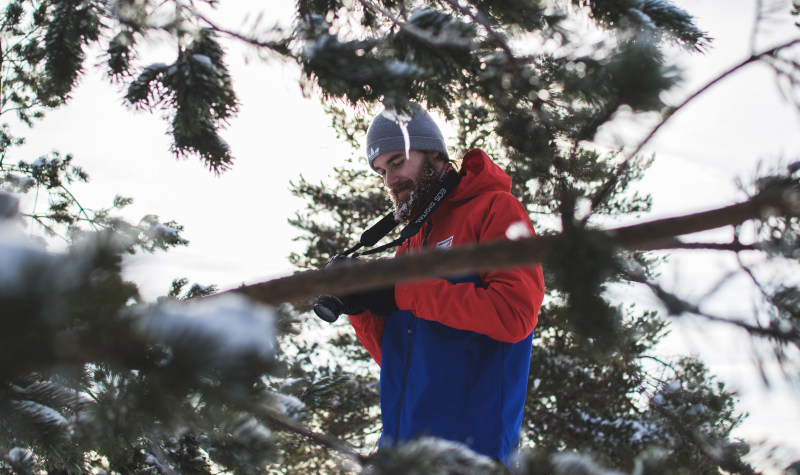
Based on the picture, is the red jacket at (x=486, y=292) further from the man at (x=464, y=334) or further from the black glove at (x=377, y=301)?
the black glove at (x=377, y=301)

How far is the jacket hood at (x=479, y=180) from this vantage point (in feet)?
7.59

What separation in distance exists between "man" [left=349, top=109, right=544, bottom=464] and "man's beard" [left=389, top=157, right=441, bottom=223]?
8.5 inches

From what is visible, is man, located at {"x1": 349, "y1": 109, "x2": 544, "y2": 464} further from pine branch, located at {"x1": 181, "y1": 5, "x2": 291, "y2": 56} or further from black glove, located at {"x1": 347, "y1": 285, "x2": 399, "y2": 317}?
pine branch, located at {"x1": 181, "y1": 5, "x2": 291, "y2": 56}

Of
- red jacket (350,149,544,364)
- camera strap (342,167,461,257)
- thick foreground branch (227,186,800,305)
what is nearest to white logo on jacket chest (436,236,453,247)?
red jacket (350,149,544,364)

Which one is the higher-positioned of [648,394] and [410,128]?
[410,128]

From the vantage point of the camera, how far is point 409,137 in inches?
107

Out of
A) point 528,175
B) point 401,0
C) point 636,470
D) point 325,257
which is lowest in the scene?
point 636,470

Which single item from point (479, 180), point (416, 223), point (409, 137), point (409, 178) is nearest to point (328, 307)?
point (416, 223)

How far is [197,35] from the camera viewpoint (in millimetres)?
1854

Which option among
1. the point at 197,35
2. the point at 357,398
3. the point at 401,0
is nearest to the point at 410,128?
the point at 401,0

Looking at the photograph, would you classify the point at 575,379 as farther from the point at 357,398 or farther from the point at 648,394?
the point at 648,394

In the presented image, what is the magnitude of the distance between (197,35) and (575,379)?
7.52 m

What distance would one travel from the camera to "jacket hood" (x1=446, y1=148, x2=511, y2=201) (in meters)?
2.31

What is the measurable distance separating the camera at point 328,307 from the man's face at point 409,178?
788mm
